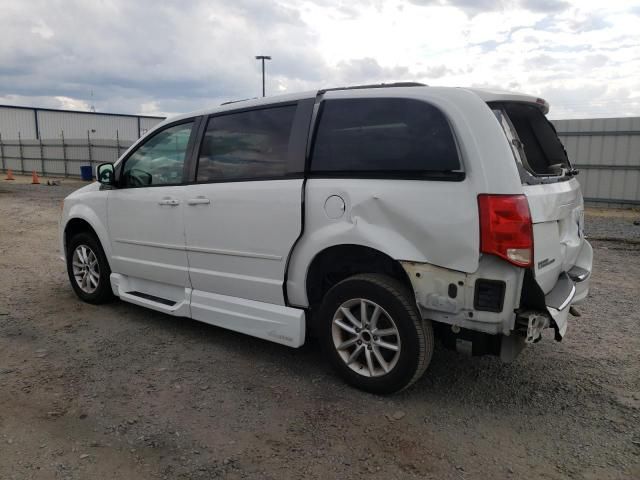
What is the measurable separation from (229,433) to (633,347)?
3.29m

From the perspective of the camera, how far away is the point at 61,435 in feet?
9.58

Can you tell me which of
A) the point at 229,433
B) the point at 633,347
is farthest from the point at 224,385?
the point at 633,347

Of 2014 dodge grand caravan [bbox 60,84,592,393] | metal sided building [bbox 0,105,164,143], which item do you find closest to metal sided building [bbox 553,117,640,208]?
2014 dodge grand caravan [bbox 60,84,592,393]

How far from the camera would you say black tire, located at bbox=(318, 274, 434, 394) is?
10.2 ft

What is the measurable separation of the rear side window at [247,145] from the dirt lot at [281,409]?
1424 mm

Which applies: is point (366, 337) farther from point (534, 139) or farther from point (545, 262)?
point (534, 139)

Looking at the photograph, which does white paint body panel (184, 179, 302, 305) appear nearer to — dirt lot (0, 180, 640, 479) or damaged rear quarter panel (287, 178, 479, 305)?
damaged rear quarter panel (287, 178, 479, 305)

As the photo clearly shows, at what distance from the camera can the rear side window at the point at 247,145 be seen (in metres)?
3.71

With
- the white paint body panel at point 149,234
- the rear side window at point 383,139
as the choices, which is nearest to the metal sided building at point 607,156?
the rear side window at point 383,139

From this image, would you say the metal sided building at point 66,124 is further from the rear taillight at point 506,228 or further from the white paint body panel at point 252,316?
the rear taillight at point 506,228

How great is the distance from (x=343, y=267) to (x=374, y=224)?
506mm

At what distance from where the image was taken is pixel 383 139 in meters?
3.22

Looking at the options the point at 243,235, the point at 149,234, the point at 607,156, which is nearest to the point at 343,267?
the point at 243,235

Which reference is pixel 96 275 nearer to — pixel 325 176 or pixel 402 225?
pixel 325 176
